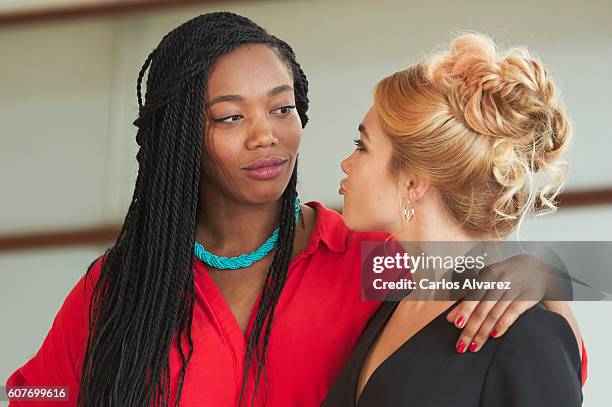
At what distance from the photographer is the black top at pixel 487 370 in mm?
1405

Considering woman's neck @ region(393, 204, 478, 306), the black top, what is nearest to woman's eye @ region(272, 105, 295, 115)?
woman's neck @ region(393, 204, 478, 306)

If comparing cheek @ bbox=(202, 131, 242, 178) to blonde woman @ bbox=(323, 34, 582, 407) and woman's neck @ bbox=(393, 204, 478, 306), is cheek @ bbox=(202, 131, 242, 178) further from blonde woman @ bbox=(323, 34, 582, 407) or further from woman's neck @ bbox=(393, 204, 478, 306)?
woman's neck @ bbox=(393, 204, 478, 306)

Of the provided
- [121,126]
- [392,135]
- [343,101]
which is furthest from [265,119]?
[121,126]

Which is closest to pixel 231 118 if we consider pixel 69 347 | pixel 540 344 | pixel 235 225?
pixel 235 225

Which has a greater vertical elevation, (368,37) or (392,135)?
(368,37)

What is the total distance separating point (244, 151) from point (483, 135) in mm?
444

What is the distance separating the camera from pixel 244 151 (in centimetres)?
183

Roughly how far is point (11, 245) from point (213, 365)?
177 centimetres

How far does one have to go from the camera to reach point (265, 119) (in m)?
1.83

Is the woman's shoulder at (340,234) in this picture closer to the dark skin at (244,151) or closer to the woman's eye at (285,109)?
the dark skin at (244,151)

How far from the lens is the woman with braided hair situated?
185 centimetres

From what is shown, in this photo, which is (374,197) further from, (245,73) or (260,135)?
(245,73)

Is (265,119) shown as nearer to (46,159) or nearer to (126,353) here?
(126,353)

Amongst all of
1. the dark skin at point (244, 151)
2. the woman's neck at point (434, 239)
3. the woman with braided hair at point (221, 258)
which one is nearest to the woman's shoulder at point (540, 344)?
the woman's neck at point (434, 239)
